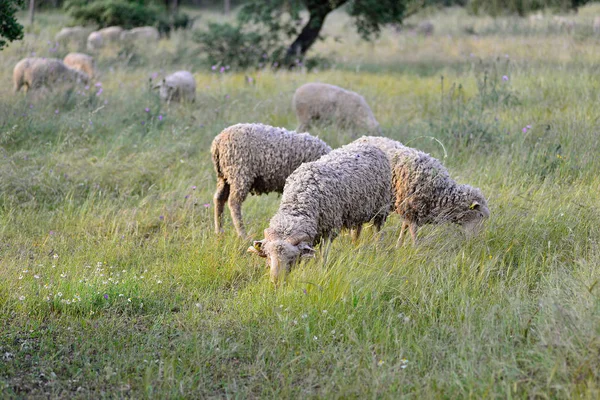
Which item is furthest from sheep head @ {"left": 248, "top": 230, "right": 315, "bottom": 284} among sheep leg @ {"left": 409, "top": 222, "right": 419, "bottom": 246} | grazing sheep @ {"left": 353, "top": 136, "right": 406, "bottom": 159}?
grazing sheep @ {"left": 353, "top": 136, "right": 406, "bottom": 159}

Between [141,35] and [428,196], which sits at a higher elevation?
[141,35]

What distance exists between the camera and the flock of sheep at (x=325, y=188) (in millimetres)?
4570

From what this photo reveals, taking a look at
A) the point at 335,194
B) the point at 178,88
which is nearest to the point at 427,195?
the point at 335,194

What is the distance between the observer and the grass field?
3486 millimetres

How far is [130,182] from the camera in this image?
6.99m

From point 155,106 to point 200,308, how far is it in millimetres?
5484

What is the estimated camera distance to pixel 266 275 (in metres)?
4.62

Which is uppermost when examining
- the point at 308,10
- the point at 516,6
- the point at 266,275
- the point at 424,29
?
the point at 516,6

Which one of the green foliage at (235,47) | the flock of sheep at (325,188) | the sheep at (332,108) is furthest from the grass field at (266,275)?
the green foliage at (235,47)

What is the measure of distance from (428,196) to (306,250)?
60.0 inches

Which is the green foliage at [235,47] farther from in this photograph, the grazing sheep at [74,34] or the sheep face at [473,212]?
the sheep face at [473,212]

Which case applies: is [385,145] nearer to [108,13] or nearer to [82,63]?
[82,63]

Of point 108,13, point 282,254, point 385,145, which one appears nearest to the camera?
point 282,254

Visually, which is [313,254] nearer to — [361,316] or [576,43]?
[361,316]
